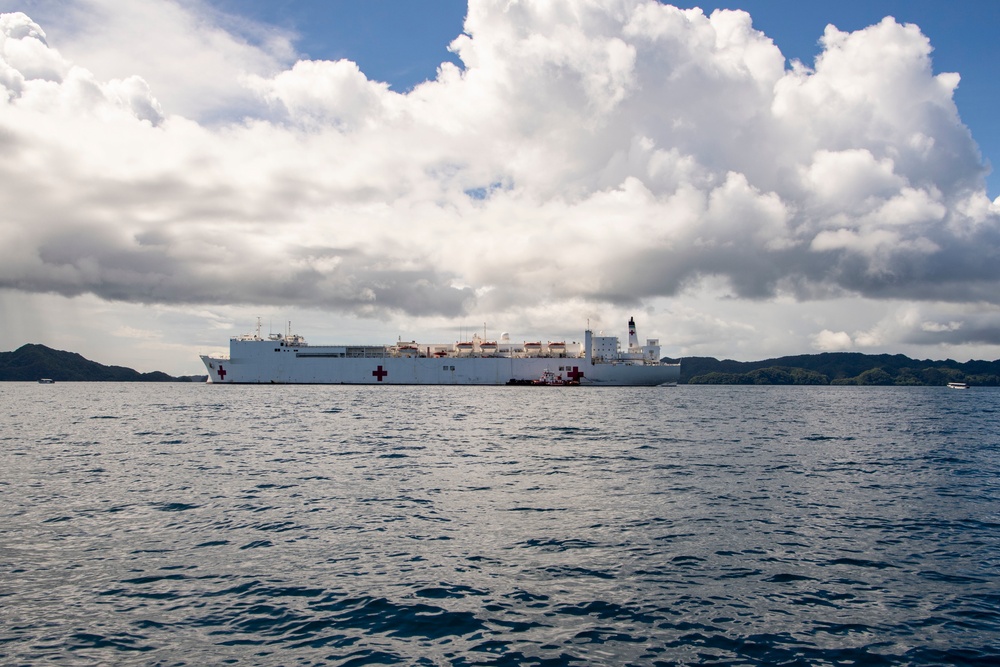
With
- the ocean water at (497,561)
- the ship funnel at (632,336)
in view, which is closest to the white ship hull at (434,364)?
the ship funnel at (632,336)

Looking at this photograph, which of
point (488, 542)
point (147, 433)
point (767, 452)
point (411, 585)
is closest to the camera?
point (411, 585)

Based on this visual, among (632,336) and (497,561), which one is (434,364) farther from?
(497,561)

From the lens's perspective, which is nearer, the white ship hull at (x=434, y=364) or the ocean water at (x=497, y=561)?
the ocean water at (x=497, y=561)

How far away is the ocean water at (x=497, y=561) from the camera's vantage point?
24.1 ft

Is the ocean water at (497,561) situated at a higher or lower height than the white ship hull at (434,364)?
lower

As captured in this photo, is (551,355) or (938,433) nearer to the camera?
(938,433)

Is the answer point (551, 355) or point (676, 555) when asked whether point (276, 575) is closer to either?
point (676, 555)

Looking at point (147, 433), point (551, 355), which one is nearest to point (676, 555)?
point (147, 433)

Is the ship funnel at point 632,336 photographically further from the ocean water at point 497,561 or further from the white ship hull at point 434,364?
the ocean water at point 497,561

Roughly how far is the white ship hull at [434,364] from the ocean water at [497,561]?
8871 cm

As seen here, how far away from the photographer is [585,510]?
557 inches

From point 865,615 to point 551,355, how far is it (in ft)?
346

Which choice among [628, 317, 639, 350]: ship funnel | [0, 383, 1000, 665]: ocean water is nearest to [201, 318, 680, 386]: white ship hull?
[628, 317, 639, 350]: ship funnel

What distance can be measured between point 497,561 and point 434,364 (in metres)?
103
